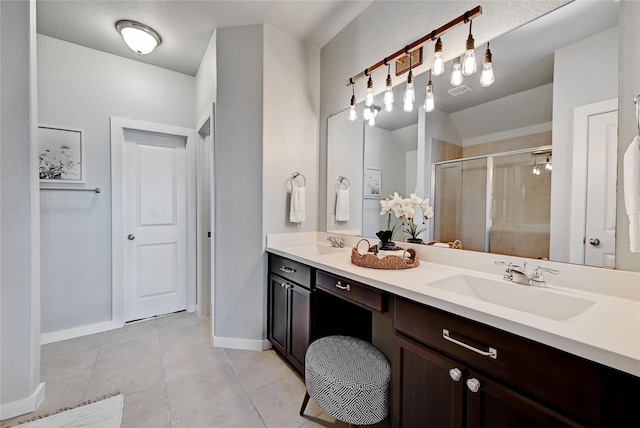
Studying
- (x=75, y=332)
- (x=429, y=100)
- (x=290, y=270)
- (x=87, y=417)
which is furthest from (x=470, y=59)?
(x=75, y=332)

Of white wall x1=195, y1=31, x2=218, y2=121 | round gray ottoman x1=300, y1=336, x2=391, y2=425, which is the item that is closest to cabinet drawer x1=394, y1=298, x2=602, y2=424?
round gray ottoman x1=300, y1=336, x2=391, y2=425

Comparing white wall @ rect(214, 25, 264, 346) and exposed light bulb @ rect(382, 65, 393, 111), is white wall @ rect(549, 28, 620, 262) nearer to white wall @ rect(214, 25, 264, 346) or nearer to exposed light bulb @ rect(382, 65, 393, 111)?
exposed light bulb @ rect(382, 65, 393, 111)

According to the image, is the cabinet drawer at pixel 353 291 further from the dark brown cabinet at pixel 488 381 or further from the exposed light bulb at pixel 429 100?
the exposed light bulb at pixel 429 100

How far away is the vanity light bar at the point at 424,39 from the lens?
1.36m

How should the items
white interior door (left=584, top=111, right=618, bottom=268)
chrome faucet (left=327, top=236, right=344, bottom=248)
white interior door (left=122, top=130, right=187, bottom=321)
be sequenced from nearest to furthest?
white interior door (left=584, top=111, right=618, bottom=268)
chrome faucet (left=327, top=236, right=344, bottom=248)
white interior door (left=122, top=130, right=187, bottom=321)

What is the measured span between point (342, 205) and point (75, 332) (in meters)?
2.72

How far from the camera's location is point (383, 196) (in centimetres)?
199

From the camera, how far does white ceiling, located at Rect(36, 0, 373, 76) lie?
199cm

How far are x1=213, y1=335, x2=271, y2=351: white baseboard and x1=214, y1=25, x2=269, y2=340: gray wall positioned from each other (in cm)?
3

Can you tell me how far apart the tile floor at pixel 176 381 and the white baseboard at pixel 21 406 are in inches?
1.2

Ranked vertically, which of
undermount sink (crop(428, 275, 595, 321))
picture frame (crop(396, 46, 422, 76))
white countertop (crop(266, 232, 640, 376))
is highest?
picture frame (crop(396, 46, 422, 76))

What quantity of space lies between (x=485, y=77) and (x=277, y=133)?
1523mm

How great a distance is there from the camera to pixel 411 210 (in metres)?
1.69

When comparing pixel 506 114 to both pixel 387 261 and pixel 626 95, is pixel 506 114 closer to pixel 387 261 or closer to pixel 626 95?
pixel 626 95
